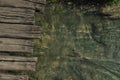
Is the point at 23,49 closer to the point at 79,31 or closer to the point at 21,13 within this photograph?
the point at 21,13

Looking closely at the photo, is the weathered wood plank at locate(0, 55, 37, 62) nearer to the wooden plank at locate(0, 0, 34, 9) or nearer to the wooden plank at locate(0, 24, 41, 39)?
the wooden plank at locate(0, 24, 41, 39)

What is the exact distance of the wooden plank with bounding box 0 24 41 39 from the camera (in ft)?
21.7

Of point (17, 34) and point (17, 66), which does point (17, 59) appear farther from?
point (17, 34)

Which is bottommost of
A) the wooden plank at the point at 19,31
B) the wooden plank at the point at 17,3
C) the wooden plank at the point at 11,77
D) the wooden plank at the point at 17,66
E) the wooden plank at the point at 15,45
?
the wooden plank at the point at 11,77

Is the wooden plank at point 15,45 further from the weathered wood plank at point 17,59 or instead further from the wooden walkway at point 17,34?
the weathered wood plank at point 17,59

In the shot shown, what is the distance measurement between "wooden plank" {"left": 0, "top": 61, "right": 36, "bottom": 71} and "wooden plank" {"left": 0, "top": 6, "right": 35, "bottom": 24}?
31.8 inches

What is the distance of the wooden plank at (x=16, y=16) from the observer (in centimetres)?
672

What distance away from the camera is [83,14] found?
7023 mm

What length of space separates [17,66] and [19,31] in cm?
68

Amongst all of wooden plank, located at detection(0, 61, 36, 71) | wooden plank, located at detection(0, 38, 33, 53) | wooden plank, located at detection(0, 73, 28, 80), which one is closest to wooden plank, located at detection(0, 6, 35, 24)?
wooden plank, located at detection(0, 38, 33, 53)

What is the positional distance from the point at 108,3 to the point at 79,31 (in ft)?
2.61

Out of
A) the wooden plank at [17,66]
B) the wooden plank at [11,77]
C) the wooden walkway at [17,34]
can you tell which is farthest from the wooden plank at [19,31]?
the wooden plank at [11,77]

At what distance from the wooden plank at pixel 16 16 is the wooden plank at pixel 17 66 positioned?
2.65 feet

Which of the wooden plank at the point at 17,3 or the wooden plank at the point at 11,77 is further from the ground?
the wooden plank at the point at 17,3
